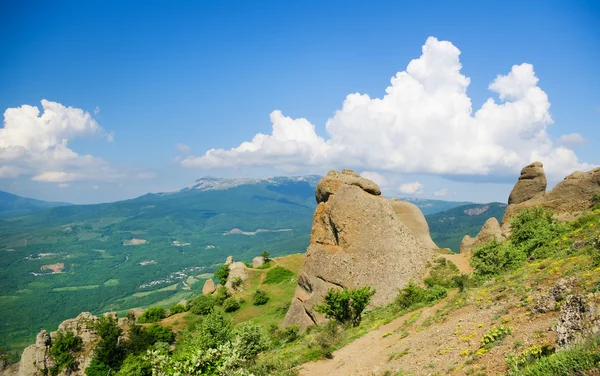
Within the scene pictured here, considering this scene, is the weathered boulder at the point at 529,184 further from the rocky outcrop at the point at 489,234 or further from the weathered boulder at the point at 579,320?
the weathered boulder at the point at 579,320

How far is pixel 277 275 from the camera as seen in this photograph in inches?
2451

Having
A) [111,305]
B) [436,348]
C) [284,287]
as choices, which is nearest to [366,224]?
[436,348]

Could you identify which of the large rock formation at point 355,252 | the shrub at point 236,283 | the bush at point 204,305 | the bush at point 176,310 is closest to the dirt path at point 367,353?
the large rock formation at point 355,252

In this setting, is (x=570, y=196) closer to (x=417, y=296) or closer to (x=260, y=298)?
(x=417, y=296)

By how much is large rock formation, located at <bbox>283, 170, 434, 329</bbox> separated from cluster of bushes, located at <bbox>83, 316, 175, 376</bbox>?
21.1 metres

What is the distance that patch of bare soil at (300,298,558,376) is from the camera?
12562 mm

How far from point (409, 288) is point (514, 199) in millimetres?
33012

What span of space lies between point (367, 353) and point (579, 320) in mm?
12783

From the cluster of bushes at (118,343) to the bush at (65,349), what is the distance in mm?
3033

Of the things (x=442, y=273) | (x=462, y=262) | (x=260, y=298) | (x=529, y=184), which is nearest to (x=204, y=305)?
(x=260, y=298)

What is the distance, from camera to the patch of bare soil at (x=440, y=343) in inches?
495

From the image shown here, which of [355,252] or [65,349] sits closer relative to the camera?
[355,252]

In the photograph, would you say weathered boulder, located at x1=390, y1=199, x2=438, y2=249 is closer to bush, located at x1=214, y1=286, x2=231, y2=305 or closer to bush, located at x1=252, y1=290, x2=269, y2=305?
bush, located at x1=252, y1=290, x2=269, y2=305

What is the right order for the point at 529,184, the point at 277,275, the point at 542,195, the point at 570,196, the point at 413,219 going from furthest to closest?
the point at 277,275
the point at 413,219
the point at 529,184
the point at 542,195
the point at 570,196
